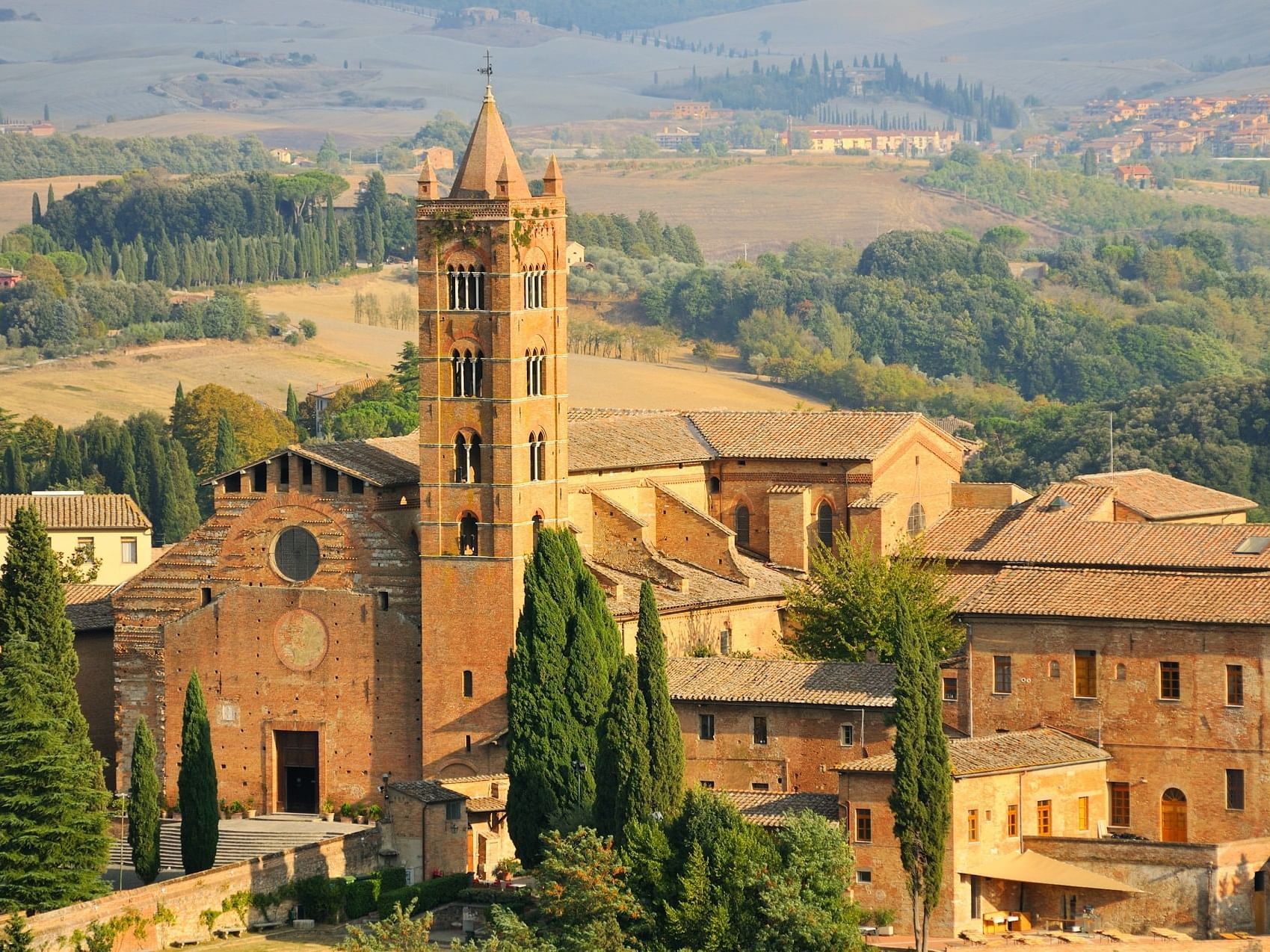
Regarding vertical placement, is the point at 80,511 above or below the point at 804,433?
below

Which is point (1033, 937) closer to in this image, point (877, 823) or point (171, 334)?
point (877, 823)

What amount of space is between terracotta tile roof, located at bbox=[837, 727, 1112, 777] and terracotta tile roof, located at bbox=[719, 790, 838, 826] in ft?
2.34

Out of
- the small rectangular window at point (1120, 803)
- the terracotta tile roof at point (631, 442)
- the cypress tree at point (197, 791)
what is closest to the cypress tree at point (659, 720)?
the small rectangular window at point (1120, 803)

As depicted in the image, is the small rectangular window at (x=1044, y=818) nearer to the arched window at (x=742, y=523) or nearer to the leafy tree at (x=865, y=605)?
the leafy tree at (x=865, y=605)

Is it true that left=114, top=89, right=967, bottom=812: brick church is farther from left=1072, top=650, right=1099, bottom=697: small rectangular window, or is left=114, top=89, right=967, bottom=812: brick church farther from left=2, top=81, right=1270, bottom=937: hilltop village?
left=1072, top=650, right=1099, bottom=697: small rectangular window

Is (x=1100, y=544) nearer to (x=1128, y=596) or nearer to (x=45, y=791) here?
(x=1128, y=596)

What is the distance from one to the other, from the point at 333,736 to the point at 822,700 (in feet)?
35.3

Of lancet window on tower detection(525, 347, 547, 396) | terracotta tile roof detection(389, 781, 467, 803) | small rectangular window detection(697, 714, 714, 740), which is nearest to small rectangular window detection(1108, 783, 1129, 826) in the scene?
small rectangular window detection(697, 714, 714, 740)

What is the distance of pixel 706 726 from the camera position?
2291 inches

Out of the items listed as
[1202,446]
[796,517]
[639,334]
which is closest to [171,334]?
[639,334]

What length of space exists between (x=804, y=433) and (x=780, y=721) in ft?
41.8

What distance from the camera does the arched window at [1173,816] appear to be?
54.5 meters

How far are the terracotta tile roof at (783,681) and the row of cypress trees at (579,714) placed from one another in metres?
1.52

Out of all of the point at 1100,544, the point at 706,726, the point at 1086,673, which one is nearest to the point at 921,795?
the point at 1086,673
